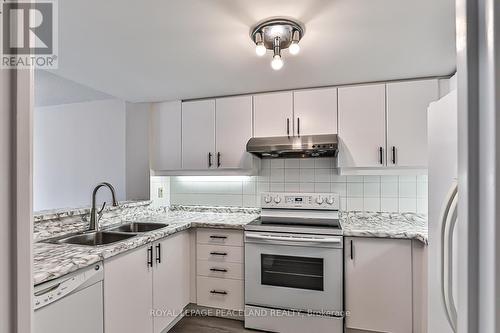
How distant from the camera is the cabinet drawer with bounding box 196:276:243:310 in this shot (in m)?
2.34

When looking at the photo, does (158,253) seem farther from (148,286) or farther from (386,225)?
(386,225)

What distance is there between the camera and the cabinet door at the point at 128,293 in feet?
5.08

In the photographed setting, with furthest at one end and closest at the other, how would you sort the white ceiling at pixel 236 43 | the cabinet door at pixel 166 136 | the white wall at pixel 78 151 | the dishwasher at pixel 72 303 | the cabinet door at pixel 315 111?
the white wall at pixel 78 151
the cabinet door at pixel 166 136
the cabinet door at pixel 315 111
the white ceiling at pixel 236 43
the dishwasher at pixel 72 303

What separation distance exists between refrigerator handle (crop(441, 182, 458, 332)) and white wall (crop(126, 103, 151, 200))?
2.68 m

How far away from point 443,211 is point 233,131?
2040 mm

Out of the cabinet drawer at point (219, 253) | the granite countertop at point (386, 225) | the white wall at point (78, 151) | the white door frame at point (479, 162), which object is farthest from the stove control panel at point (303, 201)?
the white door frame at point (479, 162)

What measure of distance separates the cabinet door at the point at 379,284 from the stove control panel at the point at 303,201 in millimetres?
384

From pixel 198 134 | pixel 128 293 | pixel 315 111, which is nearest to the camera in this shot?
pixel 128 293

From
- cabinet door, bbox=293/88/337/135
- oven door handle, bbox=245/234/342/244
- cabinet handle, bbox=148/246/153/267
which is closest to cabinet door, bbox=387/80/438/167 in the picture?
cabinet door, bbox=293/88/337/135

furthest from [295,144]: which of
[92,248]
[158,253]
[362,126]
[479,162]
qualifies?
[479,162]

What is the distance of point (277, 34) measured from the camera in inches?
56.3

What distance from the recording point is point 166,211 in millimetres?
3107

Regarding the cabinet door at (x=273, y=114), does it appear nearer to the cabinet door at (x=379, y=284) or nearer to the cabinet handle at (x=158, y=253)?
the cabinet door at (x=379, y=284)

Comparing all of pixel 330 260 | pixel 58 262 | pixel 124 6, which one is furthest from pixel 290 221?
pixel 124 6
